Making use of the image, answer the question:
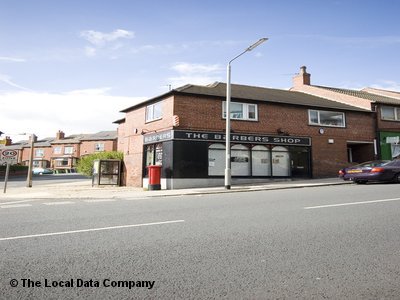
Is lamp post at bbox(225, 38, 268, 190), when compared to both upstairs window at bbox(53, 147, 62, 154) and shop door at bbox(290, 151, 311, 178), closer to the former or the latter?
shop door at bbox(290, 151, 311, 178)

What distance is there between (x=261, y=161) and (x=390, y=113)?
13670 millimetres

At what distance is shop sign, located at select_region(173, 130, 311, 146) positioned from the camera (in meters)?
17.6

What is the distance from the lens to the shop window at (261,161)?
19453mm

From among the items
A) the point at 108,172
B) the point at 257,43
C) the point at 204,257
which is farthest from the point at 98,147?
the point at 204,257

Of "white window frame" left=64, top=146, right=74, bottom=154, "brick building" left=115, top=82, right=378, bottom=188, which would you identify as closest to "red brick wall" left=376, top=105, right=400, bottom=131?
"brick building" left=115, top=82, right=378, bottom=188

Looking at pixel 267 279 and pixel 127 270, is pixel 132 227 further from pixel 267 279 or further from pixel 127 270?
pixel 267 279

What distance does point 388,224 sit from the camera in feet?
19.4

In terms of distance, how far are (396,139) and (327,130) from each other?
6733 mm

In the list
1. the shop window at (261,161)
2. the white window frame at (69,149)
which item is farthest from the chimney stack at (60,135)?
the shop window at (261,161)

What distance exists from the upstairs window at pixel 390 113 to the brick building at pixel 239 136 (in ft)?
5.43

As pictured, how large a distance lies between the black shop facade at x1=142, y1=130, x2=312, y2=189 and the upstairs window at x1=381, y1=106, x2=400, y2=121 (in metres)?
8.63

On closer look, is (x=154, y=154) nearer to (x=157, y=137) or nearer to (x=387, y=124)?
(x=157, y=137)

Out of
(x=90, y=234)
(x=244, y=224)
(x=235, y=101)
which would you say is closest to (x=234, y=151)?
(x=235, y=101)

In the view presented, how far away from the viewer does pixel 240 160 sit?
19.1m
